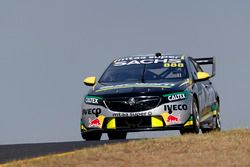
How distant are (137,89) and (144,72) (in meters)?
1.08

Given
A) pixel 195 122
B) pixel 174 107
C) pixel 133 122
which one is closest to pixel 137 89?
pixel 133 122

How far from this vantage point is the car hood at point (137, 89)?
13992 millimetres

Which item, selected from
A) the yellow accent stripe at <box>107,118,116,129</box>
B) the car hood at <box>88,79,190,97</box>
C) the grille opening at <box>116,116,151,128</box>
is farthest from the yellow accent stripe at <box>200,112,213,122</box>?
the yellow accent stripe at <box>107,118,116,129</box>

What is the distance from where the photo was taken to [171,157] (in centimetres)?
954

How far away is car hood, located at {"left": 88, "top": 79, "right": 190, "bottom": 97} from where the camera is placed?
14.0 metres

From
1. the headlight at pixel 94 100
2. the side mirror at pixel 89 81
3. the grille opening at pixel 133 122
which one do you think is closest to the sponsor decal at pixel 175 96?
the grille opening at pixel 133 122

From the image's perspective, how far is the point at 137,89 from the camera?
14109 millimetres

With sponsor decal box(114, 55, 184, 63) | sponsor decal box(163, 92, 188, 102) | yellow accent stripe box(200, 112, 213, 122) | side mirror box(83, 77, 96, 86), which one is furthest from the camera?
sponsor decal box(114, 55, 184, 63)

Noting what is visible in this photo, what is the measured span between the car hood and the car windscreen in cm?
40

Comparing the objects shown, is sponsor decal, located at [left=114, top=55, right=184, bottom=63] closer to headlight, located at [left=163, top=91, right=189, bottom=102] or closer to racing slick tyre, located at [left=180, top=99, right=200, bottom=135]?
racing slick tyre, located at [left=180, top=99, right=200, bottom=135]

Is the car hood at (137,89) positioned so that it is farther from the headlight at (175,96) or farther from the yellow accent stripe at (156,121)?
the yellow accent stripe at (156,121)

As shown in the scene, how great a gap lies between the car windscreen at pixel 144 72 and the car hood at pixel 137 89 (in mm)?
397

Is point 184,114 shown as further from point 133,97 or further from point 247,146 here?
point 247,146

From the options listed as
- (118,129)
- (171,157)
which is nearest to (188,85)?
(118,129)
